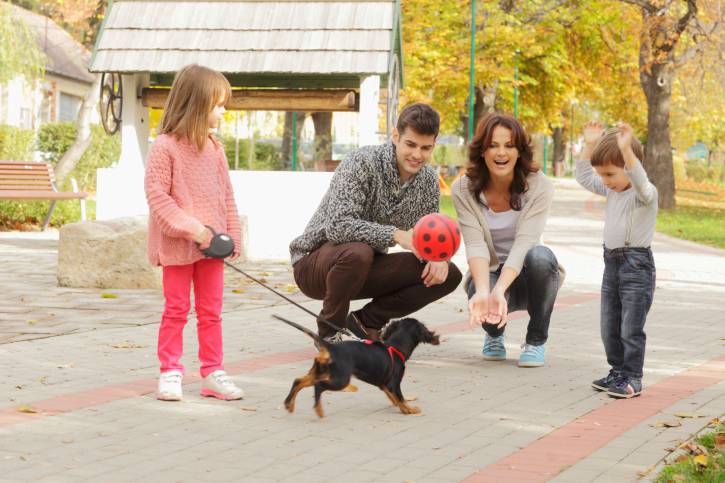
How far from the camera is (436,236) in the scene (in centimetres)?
613

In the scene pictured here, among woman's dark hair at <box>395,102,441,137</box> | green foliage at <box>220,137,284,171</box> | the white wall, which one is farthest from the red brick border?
green foliage at <box>220,137,284,171</box>

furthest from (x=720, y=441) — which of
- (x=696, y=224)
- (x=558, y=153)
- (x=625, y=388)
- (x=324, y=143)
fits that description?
(x=558, y=153)

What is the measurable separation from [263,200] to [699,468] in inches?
400

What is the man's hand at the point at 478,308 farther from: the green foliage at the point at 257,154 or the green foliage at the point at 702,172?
the green foliage at the point at 702,172

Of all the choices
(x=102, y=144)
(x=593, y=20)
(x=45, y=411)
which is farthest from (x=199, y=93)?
(x=593, y=20)

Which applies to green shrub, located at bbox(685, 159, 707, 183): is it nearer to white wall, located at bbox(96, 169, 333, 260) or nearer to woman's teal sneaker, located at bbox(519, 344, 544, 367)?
white wall, located at bbox(96, 169, 333, 260)

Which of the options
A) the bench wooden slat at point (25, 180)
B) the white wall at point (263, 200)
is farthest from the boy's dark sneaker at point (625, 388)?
the bench wooden slat at point (25, 180)

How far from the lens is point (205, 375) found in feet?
19.5

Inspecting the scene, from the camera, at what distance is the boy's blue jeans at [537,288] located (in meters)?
6.84

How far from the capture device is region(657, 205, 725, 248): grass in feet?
65.6

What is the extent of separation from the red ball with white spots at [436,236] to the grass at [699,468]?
1850 millimetres

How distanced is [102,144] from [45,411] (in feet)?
68.3

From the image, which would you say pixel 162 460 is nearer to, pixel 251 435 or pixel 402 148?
pixel 251 435

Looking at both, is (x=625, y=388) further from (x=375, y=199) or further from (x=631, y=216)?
(x=375, y=199)
